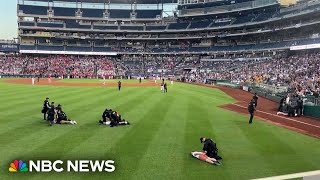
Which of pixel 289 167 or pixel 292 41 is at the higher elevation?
pixel 292 41

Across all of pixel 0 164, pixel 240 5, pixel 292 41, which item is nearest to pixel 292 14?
pixel 292 41

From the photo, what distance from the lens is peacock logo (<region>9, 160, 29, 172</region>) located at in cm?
1259

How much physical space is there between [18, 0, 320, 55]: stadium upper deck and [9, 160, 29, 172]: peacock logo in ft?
225

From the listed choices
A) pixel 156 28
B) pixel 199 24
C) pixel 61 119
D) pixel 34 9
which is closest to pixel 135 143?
pixel 61 119

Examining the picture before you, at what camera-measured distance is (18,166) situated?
1284cm

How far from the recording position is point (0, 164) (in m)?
13.1

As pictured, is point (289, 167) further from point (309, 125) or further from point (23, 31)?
A: point (23, 31)

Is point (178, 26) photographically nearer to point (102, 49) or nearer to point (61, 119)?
point (102, 49)

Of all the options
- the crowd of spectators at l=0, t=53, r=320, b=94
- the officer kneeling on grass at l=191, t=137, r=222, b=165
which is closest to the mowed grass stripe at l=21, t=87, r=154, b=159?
the officer kneeling on grass at l=191, t=137, r=222, b=165

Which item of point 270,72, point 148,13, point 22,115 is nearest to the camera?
point 22,115

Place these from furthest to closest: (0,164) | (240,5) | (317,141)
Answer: (240,5) < (317,141) < (0,164)

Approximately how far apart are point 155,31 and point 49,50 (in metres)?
28.6

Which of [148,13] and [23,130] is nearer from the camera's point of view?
[23,130]

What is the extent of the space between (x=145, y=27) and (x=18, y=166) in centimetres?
9210
